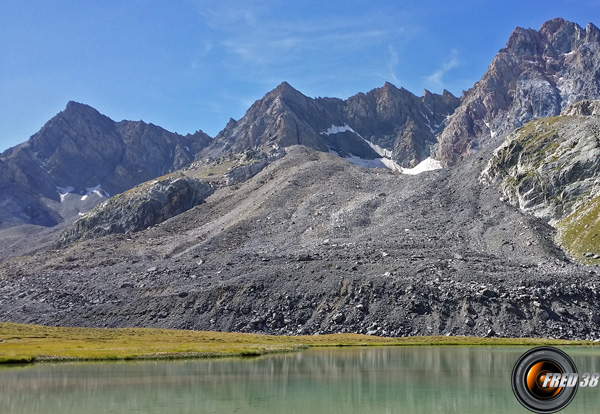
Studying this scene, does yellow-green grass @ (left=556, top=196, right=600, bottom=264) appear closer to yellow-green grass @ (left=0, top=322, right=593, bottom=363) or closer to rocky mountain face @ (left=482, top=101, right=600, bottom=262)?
rocky mountain face @ (left=482, top=101, right=600, bottom=262)

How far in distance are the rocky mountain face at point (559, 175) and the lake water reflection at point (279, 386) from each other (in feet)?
224

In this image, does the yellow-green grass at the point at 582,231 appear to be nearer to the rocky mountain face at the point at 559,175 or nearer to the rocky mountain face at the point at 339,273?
the rocky mountain face at the point at 559,175

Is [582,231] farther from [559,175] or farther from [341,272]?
[341,272]

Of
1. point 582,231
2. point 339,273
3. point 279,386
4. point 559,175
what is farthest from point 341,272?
point 559,175

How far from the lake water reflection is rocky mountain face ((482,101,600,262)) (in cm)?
6838

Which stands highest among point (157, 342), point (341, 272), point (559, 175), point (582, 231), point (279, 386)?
point (559, 175)

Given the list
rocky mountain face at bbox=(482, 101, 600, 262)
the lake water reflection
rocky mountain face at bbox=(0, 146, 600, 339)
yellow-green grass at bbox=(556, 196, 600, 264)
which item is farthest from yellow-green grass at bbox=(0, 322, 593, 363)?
rocky mountain face at bbox=(482, 101, 600, 262)

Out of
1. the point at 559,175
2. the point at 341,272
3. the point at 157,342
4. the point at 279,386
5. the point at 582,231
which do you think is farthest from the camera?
the point at 559,175

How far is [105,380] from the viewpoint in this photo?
138ft

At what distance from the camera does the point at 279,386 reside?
3869 centimetres

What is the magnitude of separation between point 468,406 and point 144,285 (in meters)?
89.7

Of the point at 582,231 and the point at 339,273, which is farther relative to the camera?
the point at 582,231

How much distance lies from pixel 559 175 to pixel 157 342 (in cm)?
10374

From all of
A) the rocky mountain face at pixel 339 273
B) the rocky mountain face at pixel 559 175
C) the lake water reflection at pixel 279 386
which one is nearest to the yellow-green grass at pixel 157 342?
the rocky mountain face at pixel 339 273
